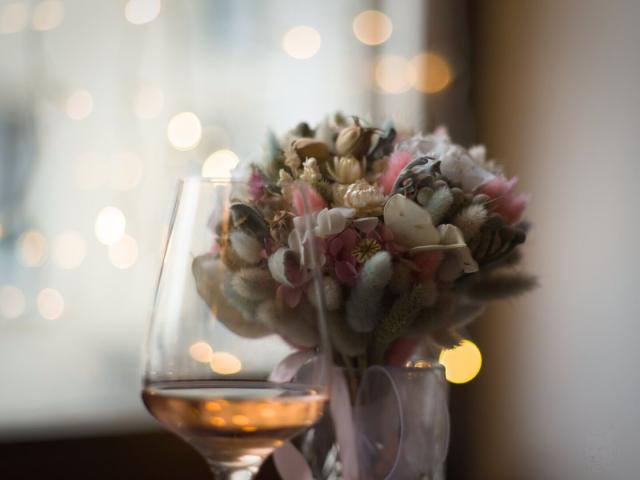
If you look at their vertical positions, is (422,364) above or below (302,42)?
below

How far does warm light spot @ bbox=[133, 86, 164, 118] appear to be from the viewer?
1454 millimetres

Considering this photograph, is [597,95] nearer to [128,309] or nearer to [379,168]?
[379,168]

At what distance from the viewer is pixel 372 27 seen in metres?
1.70

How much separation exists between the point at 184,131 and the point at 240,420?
1078mm

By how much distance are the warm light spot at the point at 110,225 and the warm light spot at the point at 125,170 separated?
1.8 inches

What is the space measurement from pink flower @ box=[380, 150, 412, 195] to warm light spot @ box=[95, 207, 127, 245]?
0.81m

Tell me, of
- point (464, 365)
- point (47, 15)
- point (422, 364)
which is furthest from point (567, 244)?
point (47, 15)

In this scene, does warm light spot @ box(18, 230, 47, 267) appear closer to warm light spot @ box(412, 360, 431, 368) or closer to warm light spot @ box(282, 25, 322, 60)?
warm light spot @ box(282, 25, 322, 60)

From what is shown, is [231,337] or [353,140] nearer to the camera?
[231,337]

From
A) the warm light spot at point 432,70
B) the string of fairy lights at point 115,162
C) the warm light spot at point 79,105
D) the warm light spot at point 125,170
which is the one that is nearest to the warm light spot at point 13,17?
the string of fairy lights at point 115,162

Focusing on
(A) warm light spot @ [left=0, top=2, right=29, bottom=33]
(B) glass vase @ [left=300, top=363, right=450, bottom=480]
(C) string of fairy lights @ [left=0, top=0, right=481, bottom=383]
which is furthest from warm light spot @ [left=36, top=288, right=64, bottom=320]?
(B) glass vase @ [left=300, top=363, right=450, bottom=480]

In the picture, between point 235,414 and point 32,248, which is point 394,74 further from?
point 235,414

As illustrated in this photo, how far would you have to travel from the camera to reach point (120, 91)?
4.74 ft

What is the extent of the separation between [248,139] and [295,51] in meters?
0.22
